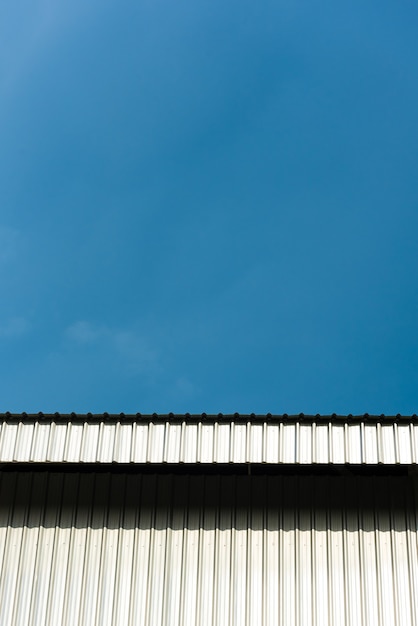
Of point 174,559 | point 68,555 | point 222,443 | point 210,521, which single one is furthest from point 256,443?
point 68,555

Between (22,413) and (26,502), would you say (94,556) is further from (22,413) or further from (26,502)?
(22,413)

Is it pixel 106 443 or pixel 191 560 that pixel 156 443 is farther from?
pixel 191 560

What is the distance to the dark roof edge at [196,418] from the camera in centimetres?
1180

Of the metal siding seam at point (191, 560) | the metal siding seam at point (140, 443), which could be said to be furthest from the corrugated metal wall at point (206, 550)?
the metal siding seam at point (140, 443)

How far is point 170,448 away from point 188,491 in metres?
0.93

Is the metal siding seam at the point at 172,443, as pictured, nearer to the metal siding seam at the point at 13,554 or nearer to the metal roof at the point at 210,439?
the metal roof at the point at 210,439

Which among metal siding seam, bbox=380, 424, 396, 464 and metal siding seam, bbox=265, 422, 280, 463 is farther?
metal siding seam, bbox=265, 422, 280, 463

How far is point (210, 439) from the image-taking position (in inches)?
467

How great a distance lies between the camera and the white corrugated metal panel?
11688 millimetres

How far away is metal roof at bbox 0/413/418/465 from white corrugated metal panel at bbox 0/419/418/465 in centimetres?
1

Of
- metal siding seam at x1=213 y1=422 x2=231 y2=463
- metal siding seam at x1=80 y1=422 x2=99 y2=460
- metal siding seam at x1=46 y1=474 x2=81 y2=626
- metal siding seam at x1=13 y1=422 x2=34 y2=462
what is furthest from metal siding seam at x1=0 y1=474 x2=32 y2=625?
metal siding seam at x1=213 y1=422 x2=231 y2=463

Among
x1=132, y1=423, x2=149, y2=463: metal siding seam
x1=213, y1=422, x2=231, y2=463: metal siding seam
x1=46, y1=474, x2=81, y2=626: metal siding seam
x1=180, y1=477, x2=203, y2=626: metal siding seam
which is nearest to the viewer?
x1=180, y1=477, x2=203, y2=626: metal siding seam

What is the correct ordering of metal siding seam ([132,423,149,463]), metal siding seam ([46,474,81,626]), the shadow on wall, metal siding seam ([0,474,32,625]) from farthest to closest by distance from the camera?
the shadow on wall < metal siding seam ([132,423,149,463]) < metal siding seam ([0,474,32,625]) < metal siding seam ([46,474,81,626])

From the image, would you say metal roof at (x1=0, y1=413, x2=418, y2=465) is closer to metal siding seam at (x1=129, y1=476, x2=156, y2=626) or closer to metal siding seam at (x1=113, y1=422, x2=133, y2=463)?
metal siding seam at (x1=113, y1=422, x2=133, y2=463)
